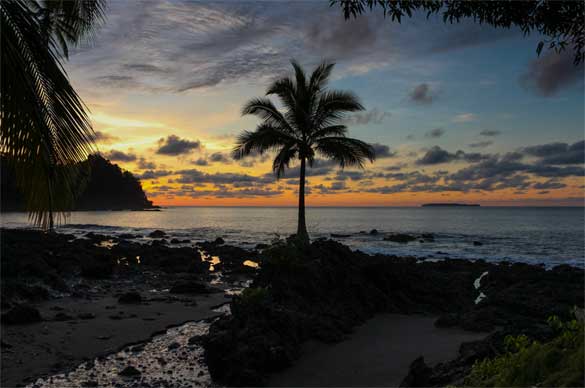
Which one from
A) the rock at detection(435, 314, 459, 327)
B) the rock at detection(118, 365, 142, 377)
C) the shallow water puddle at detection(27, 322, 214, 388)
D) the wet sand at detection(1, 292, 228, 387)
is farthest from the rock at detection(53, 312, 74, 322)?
Answer: the rock at detection(435, 314, 459, 327)

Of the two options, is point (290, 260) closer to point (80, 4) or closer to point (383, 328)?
point (383, 328)

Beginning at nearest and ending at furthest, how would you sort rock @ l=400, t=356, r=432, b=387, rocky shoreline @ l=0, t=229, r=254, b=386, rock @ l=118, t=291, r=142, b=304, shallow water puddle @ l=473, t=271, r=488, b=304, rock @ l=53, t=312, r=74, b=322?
rock @ l=400, t=356, r=432, b=387 → rocky shoreline @ l=0, t=229, r=254, b=386 → rock @ l=53, t=312, r=74, b=322 → rock @ l=118, t=291, r=142, b=304 → shallow water puddle @ l=473, t=271, r=488, b=304

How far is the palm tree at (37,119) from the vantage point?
537cm

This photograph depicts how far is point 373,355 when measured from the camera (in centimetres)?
780

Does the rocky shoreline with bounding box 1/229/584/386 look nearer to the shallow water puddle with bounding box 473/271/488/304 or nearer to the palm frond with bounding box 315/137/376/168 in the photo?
the shallow water puddle with bounding box 473/271/488/304

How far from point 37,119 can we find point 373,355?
6344 mm

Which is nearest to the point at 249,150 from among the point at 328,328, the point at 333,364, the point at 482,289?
the point at 482,289

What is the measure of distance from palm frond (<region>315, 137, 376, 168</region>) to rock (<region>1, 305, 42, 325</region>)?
13.3 metres

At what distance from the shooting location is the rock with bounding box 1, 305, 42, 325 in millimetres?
9297

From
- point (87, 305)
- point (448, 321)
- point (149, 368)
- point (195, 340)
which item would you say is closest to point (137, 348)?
point (195, 340)

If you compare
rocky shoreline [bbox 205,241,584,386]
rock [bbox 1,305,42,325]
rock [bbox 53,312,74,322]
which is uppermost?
rocky shoreline [bbox 205,241,584,386]

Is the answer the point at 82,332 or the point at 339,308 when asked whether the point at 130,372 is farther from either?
the point at 339,308

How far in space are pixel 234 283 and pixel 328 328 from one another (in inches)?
363

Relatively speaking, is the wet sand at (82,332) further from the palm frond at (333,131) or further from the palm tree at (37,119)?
the palm frond at (333,131)
